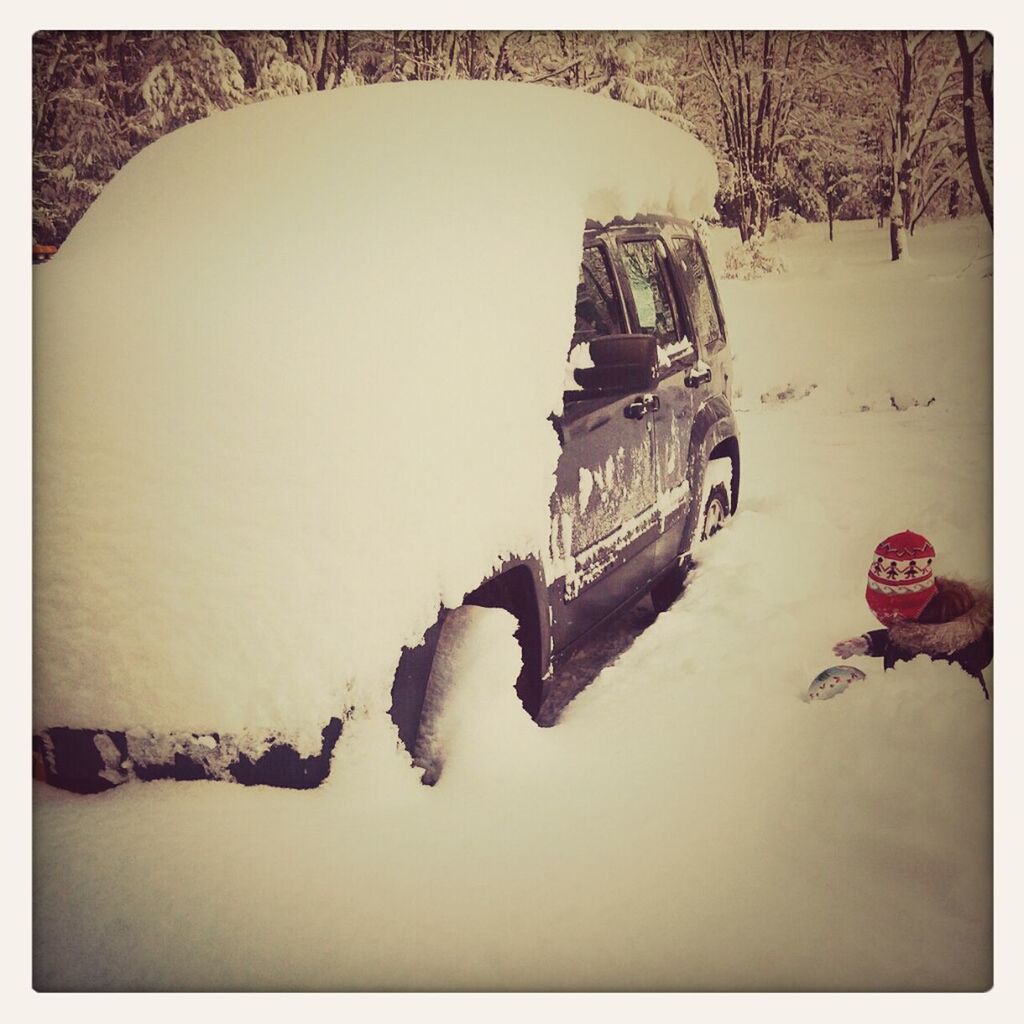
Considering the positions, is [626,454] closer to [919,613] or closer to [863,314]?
[863,314]

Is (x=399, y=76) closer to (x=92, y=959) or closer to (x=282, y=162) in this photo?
(x=282, y=162)

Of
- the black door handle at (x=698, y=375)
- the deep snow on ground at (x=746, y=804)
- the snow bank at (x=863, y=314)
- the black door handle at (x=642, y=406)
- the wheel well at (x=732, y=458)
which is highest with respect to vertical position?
the snow bank at (x=863, y=314)

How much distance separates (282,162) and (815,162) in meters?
1.28

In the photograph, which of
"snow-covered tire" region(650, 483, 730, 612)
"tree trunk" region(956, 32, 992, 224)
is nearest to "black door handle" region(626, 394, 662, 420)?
"snow-covered tire" region(650, 483, 730, 612)

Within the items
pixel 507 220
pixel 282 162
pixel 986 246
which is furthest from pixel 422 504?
pixel 986 246

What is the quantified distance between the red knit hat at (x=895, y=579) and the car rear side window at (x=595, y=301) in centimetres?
84

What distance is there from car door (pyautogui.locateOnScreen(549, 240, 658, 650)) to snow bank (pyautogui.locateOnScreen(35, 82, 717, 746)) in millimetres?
47

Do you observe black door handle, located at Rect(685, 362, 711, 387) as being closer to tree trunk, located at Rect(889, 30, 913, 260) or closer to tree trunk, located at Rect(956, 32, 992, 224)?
tree trunk, located at Rect(889, 30, 913, 260)

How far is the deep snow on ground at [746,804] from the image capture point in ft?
9.14

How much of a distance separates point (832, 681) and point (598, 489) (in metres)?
0.74

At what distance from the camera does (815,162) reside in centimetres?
281

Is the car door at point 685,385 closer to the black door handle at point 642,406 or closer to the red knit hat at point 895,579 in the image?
the black door handle at point 642,406

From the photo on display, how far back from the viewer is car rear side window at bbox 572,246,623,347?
2709mm

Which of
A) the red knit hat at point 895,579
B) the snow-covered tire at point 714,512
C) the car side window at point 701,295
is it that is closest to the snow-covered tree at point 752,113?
the car side window at point 701,295
